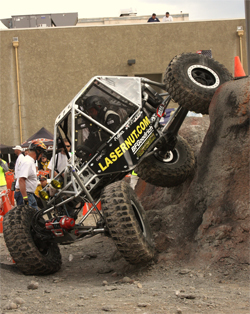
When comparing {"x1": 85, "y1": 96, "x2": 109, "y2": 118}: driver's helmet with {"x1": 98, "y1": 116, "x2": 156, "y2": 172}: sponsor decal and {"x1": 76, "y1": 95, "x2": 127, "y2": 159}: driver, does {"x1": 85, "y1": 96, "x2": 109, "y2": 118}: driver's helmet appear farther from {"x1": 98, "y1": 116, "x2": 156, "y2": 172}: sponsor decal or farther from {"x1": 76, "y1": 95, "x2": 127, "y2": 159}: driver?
{"x1": 98, "y1": 116, "x2": 156, "y2": 172}: sponsor decal

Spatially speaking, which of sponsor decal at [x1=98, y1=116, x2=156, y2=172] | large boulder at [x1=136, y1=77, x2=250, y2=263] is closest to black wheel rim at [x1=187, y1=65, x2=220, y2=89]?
large boulder at [x1=136, y1=77, x2=250, y2=263]

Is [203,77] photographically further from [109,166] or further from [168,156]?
[109,166]

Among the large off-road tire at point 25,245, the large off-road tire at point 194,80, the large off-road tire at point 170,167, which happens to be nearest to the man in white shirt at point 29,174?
the large off-road tire at point 25,245

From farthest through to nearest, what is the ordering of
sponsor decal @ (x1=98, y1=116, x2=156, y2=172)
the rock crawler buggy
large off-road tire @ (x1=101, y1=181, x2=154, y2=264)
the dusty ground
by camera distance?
sponsor decal @ (x1=98, y1=116, x2=156, y2=172) → the rock crawler buggy → large off-road tire @ (x1=101, y1=181, x2=154, y2=264) → the dusty ground

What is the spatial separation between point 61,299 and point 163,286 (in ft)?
4.22

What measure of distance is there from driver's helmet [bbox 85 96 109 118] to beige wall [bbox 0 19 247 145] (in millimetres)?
17717

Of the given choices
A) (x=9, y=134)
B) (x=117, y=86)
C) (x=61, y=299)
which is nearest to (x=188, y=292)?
(x=61, y=299)

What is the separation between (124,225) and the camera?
18.8 ft

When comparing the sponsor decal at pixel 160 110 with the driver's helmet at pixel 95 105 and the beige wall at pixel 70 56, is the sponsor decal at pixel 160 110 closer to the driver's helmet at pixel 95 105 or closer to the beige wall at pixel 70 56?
the driver's helmet at pixel 95 105

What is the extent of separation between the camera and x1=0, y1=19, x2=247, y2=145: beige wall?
79.8 ft

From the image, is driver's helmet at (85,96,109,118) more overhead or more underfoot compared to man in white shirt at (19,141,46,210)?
more overhead

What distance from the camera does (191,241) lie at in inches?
258

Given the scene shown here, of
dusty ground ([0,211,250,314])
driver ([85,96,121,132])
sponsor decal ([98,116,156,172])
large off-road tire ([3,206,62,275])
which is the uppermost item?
driver ([85,96,121,132])

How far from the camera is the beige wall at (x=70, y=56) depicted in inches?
958
